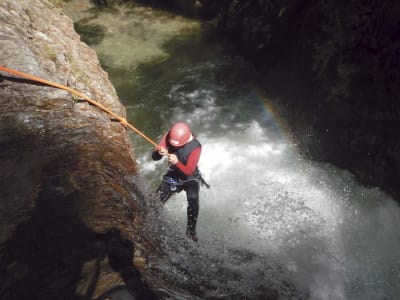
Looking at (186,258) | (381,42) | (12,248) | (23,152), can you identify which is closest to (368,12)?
(381,42)

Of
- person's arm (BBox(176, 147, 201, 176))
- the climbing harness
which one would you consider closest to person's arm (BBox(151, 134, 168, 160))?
person's arm (BBox(176, 147, 201, 176))

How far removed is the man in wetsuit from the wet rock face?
618 mm

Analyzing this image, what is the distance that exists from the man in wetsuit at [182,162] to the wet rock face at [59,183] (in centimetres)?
62

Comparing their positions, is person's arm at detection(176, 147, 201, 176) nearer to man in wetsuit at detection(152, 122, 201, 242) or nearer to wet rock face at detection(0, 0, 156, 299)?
man in wetsuit at detection(152, 122, 201, 242)

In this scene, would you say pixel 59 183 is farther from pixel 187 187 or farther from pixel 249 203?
pixel 249 203

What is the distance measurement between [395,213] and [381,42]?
10.5 ft

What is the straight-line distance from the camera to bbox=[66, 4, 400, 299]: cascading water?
14.3ft

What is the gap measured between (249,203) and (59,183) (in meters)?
3.85

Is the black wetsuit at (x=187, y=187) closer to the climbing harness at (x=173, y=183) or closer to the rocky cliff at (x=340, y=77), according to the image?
the climbing harness at (x=173, y=183)

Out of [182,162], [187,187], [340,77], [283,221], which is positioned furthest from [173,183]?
[340,77]

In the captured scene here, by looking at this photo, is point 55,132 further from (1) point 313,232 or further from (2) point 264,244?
(1) point 313,232

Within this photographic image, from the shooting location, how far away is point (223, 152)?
7.30 meters

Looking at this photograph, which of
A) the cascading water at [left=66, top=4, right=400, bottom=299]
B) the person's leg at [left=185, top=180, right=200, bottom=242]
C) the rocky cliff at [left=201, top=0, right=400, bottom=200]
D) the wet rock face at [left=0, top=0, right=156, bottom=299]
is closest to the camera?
the wet rock face at [left=0, top=0, right=156, bottom=299]

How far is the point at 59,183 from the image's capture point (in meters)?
3.61
